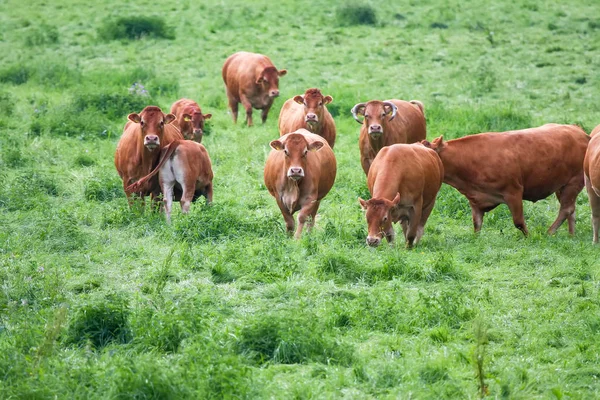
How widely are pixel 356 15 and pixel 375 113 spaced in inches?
486

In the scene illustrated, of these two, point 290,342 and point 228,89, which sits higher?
point 290,342

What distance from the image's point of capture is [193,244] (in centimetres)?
1019

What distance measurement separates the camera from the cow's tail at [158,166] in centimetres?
1152

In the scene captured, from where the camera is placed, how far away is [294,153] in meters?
11.1

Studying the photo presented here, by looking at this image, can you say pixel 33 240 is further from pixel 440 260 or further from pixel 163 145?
pixel 440 260

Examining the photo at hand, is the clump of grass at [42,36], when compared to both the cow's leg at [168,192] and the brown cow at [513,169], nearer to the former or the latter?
the cow's leg at [168,192]

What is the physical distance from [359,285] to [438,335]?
1528 mm

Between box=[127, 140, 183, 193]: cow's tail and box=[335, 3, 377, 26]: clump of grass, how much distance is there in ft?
45.2

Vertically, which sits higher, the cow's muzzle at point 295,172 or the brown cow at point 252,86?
the cow's muzzle at point 295,172

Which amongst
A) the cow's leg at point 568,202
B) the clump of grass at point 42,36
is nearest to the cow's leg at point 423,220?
the cow's leg at point 568,202

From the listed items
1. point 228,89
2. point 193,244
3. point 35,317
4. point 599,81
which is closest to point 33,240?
point 193,244

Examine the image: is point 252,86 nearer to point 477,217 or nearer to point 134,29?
point 134,29

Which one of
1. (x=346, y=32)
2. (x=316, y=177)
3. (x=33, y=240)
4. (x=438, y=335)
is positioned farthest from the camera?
(x=346, y=32)

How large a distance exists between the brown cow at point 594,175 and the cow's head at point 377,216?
238 cm
